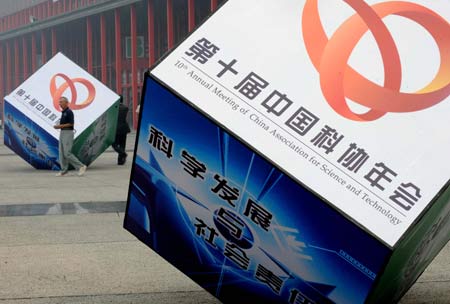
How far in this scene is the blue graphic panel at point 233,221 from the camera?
13.1ft

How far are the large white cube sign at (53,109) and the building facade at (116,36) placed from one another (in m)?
22.1

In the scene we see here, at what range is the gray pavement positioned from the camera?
19.5 feet

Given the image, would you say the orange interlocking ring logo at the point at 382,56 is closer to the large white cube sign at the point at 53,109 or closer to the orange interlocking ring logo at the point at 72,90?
the large white cube sign at the point at 53,109

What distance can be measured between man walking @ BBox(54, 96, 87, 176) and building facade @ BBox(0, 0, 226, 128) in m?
23.3

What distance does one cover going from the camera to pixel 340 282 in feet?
13.3

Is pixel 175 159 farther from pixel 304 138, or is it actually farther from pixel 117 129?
pixel 117 129

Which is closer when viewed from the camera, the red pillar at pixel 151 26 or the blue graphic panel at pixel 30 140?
the blue graphic panel at pixel 30 140

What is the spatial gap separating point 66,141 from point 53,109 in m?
1.00

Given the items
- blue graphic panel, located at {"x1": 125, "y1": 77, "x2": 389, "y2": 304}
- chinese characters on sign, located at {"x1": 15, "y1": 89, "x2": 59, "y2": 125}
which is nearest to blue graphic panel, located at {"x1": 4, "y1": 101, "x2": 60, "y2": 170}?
chinese characters on sign, located at {"x1": 15, "y1": 89, "x2": 59, "y2": 125}

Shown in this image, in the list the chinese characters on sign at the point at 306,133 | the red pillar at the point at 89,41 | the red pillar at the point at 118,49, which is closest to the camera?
the chinese characters on sign at the point at 306,133

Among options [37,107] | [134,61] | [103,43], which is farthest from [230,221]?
[103,43]

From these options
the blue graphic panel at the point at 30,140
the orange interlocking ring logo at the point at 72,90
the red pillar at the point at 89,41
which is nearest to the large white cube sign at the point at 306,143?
the blue graphic panel at the point at 30,140

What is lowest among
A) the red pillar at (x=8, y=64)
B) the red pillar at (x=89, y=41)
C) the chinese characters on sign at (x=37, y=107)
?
the red pillar at (x=8, y=64)

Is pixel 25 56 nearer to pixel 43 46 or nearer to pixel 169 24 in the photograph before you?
pixel 43 46
